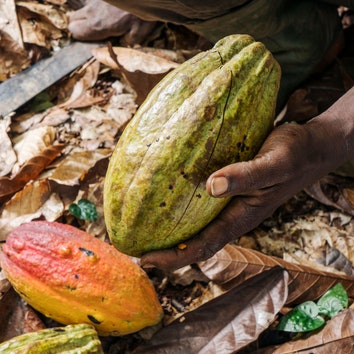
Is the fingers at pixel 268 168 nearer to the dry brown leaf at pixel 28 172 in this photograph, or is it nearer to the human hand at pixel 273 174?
the human hand at pixel 273 174

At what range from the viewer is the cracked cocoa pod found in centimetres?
169

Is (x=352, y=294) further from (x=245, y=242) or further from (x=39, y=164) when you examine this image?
(x=39, y=164)

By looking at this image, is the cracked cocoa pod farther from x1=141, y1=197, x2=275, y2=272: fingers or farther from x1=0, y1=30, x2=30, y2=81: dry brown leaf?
x1=0, y1=30, x2=30, y2=81: dry brown leaf

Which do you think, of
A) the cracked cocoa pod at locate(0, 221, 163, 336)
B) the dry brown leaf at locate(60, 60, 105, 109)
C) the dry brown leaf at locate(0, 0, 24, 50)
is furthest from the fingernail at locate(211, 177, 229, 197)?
the dry brown leaf at locate(0, 0, 24, 50)

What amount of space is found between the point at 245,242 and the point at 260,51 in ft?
2.66

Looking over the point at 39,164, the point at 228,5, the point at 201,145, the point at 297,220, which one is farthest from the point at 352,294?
the point at 39,164

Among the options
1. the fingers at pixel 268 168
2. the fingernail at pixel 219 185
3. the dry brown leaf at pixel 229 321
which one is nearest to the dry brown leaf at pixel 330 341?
the dry brown leaf at pixel 229 321

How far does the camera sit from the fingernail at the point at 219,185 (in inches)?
52.9

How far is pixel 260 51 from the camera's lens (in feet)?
5.08

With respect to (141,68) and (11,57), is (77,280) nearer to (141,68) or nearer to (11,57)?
(141,68)

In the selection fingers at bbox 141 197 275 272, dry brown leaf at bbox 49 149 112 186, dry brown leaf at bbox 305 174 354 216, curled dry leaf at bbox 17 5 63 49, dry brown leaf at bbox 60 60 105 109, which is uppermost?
curled dry leaf at bbox 17 5 63 49

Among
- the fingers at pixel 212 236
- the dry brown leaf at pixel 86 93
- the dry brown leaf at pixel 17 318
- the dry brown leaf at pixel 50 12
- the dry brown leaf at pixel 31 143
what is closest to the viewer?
the fingers at pixel 212 236

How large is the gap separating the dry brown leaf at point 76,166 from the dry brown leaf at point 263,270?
24.3 inches

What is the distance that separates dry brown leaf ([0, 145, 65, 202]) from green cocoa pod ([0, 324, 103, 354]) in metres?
0.73
